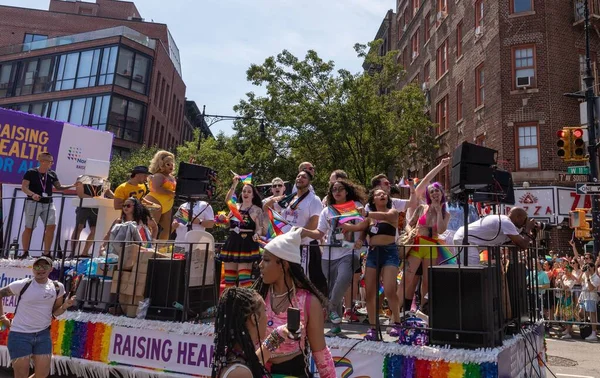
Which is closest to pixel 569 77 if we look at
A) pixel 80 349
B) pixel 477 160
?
pixel 477 160

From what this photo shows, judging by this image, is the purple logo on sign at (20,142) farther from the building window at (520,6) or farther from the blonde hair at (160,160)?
the building window at (520,6)

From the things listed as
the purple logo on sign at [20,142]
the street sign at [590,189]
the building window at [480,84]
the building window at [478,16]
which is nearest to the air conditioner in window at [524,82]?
the building window at [480,84]

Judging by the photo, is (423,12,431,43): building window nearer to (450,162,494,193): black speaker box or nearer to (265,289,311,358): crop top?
(450,162,494,193): black speaker box

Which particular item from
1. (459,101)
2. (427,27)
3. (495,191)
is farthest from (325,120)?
(495,191)

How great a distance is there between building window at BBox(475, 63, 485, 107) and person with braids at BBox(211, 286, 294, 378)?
22312 mm

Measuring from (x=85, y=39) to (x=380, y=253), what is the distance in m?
39.8

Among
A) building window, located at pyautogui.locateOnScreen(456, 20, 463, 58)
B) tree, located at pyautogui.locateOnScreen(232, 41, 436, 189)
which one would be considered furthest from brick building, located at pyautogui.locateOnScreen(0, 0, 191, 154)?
building window, located at pyautogui.locateOnScreen(456, 20, 463, 58)

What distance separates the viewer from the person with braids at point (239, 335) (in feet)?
8.38

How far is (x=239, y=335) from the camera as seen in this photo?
8.61 feet

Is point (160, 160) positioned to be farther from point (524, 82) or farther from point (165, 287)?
point (524, 82)

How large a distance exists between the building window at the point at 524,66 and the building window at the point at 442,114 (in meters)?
5.62

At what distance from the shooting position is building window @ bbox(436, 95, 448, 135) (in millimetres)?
26345

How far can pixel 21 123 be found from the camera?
1080 cm

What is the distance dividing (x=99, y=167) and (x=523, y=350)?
9229 mm
